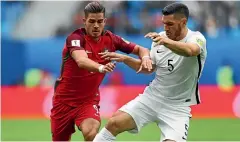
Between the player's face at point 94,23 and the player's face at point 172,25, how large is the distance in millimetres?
1000

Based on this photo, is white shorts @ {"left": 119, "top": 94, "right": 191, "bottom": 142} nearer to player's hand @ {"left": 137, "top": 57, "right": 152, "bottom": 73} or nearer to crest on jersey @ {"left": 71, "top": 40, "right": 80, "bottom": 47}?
player's hand @ {"left": 137, "top": 57, "right": 152, "bottom": 73}

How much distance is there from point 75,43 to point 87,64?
0.71m

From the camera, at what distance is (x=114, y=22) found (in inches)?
902

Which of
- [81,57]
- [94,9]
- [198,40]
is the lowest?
[81,57]

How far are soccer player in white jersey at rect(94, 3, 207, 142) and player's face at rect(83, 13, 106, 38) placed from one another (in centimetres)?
81

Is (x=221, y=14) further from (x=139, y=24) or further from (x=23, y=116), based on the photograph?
(x=23, y=116)

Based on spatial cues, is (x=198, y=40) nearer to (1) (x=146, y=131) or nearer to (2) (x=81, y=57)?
(2) (x=81, y=57)

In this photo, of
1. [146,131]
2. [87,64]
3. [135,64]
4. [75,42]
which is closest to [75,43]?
[75,42]

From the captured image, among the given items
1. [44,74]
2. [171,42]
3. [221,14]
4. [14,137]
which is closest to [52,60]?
[44,74]

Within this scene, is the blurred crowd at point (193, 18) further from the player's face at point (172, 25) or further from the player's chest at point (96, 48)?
the player's face at point (172, 25)

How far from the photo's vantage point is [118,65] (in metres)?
22.4

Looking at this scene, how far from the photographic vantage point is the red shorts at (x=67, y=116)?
9938 millimetres

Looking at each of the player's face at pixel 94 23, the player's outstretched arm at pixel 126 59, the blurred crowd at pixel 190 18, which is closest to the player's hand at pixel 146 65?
the player's outstretched arm at pixel 126 59

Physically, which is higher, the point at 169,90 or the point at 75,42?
the point at 75,42
